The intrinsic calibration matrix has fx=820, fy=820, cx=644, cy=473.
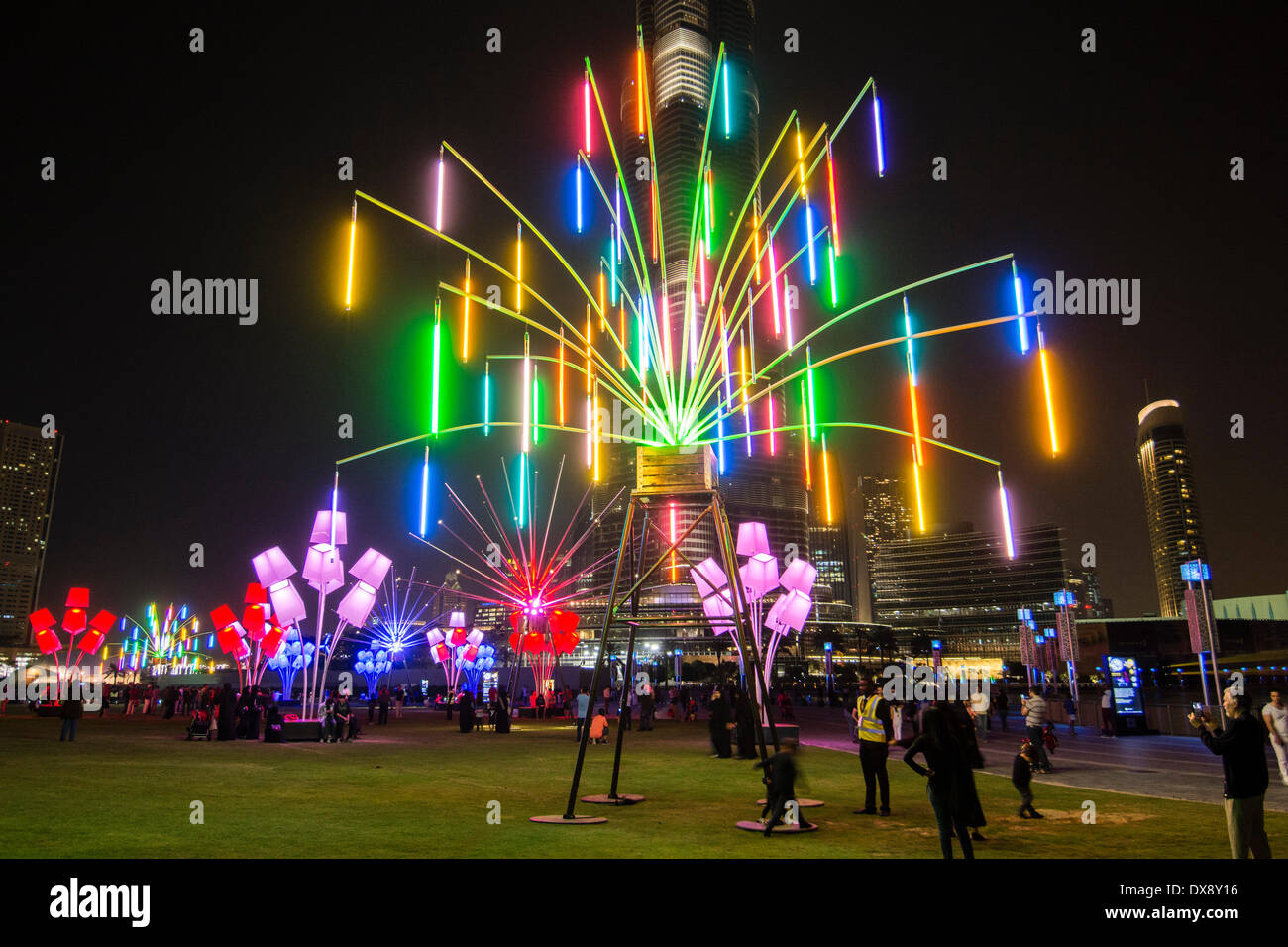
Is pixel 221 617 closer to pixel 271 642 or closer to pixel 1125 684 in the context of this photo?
pixel 271 642

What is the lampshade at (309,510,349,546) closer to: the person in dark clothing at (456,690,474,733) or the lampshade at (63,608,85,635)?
the person in dark clothing at (456,690,474,733)

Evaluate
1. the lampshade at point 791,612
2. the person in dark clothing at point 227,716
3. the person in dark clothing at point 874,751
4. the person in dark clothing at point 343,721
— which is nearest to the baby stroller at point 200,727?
the person in dark clothing at point 227,716

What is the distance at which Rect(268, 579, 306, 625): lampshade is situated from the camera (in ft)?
87.3

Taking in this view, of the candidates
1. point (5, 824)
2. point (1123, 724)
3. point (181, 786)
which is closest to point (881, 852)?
point (5, 824)

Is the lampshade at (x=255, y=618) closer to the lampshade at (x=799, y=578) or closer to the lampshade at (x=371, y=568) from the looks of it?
the lampshade at (x=371, y=568)

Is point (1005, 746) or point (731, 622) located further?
point (1005, 746)

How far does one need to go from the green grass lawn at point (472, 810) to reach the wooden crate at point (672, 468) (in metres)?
4.35

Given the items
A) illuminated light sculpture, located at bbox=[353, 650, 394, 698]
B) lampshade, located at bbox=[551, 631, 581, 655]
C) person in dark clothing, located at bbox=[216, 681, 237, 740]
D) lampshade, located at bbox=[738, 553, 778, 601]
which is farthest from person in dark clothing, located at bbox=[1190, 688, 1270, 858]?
illuminated light sculpture, located at bbox=[353, 650, 394, 698]

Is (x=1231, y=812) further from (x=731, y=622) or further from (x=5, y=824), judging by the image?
(x=5, y=824)

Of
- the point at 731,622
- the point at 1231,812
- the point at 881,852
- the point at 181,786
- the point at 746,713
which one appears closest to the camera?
the point at 1231,812

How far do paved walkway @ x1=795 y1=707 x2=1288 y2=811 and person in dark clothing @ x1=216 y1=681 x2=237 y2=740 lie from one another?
17.8 m
